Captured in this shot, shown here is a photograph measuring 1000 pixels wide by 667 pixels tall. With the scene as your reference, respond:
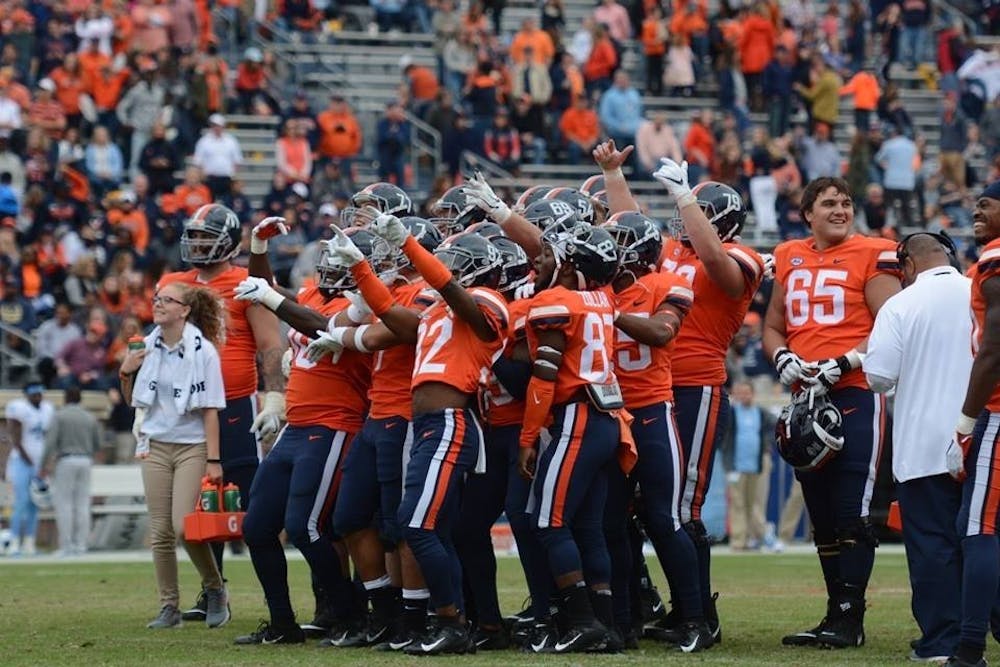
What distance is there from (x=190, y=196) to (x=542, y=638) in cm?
1400

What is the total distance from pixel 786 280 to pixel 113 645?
4.03 metres

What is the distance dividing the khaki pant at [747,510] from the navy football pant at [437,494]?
1117cm

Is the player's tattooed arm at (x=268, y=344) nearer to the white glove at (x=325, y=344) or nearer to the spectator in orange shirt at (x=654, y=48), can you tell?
the white glove at (x=325, y=344)

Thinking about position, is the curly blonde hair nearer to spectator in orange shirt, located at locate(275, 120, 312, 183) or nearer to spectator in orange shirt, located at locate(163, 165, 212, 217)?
spectator in orange shirt, located at locate(163, 165, 212, 217)

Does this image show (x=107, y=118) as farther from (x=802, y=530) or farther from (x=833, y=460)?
(x=833, y=460)

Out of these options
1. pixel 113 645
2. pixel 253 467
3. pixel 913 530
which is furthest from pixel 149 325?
pixel 913 530

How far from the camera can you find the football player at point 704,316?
10.0 meters

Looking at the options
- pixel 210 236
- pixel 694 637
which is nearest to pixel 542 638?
pixel 694 637

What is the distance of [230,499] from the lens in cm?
1095

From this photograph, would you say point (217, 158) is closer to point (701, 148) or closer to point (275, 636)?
point (701, 148)

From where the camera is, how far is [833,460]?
9.95 meters

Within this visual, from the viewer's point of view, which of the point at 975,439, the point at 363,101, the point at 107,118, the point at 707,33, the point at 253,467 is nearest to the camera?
the point at 975,439

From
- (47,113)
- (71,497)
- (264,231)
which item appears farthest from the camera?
(47,113)

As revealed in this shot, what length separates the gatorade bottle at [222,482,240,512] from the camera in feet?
35.9
